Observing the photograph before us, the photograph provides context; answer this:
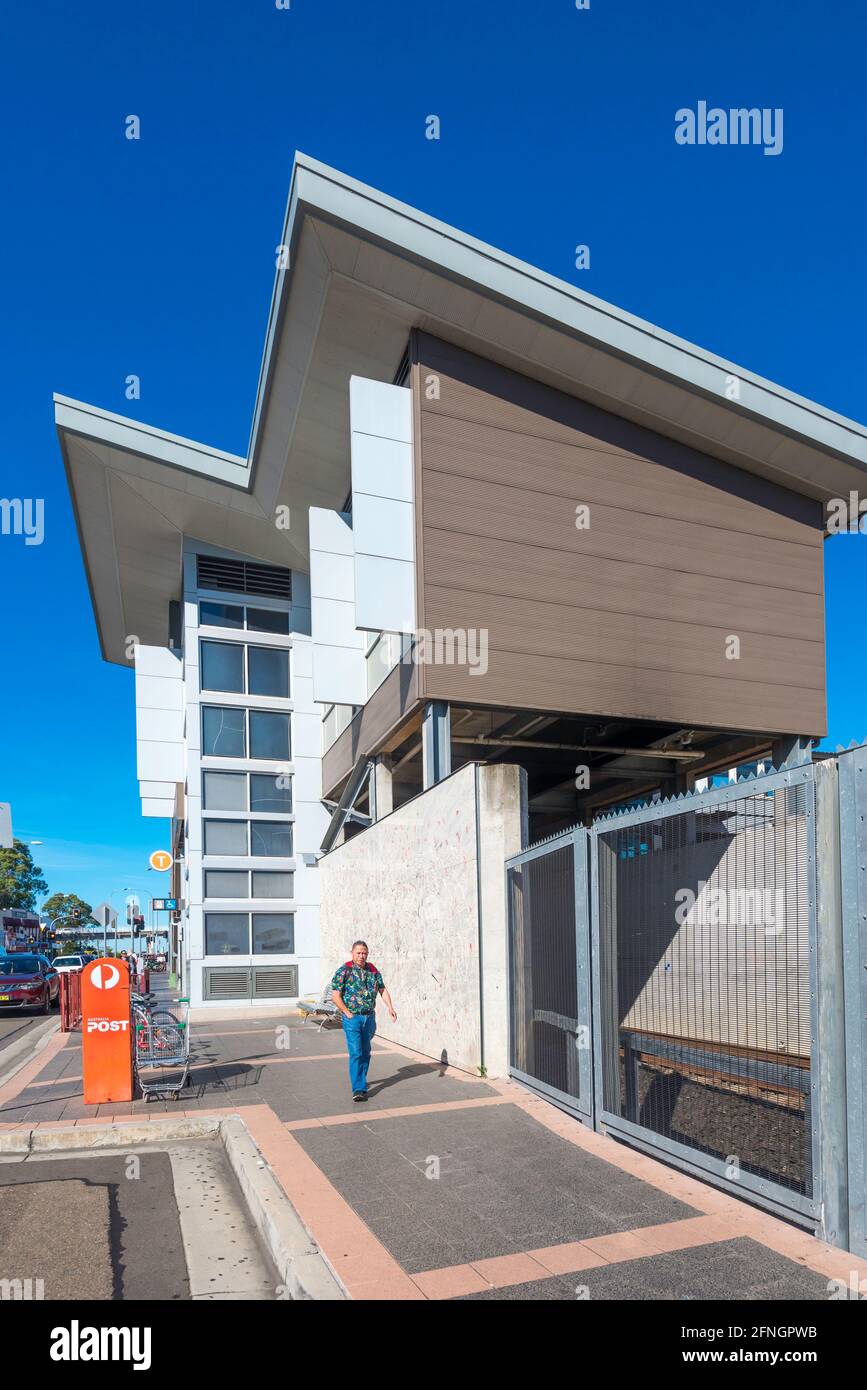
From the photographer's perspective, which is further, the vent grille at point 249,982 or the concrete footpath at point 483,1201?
the vent grille at point 249,982

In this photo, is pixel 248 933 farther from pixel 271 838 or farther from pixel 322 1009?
pixel 322 1009

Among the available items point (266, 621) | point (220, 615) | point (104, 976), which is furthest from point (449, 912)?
point (266, 621)

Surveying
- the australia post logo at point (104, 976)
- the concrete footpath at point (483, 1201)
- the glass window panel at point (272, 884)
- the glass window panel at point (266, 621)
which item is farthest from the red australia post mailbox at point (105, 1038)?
the glass window panel at point (266, 621)

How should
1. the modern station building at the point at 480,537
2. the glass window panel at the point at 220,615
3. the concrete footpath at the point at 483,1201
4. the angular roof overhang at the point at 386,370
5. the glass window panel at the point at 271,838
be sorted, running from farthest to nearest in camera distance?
1. the glass window panel at the point at 220,615
2. the glass window panel at the point at 271,838
3. the angular roof overhang at the point at 386,370
4. the modern station building at the point at 480,537
5. the concrete footpath at the point at 483,1201

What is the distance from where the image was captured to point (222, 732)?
79.2 ft

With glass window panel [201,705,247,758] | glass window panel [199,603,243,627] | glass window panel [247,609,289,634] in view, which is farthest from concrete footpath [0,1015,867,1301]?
glass window panel [247,609,289,634]

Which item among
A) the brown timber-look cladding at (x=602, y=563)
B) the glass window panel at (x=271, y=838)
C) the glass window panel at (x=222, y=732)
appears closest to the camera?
the brown timber-look cladding at (x=602, y=563)

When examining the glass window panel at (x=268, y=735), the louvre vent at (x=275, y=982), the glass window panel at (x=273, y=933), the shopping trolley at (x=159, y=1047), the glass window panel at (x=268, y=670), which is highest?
the glass window panel at (x=268, y=670)

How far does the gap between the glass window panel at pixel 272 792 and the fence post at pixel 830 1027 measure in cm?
2026

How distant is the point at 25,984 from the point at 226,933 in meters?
8.11

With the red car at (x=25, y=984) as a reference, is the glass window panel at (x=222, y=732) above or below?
above

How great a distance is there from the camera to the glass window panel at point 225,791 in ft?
78.0

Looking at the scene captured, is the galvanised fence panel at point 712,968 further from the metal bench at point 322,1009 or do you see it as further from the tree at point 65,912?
the tree at point 65,912
